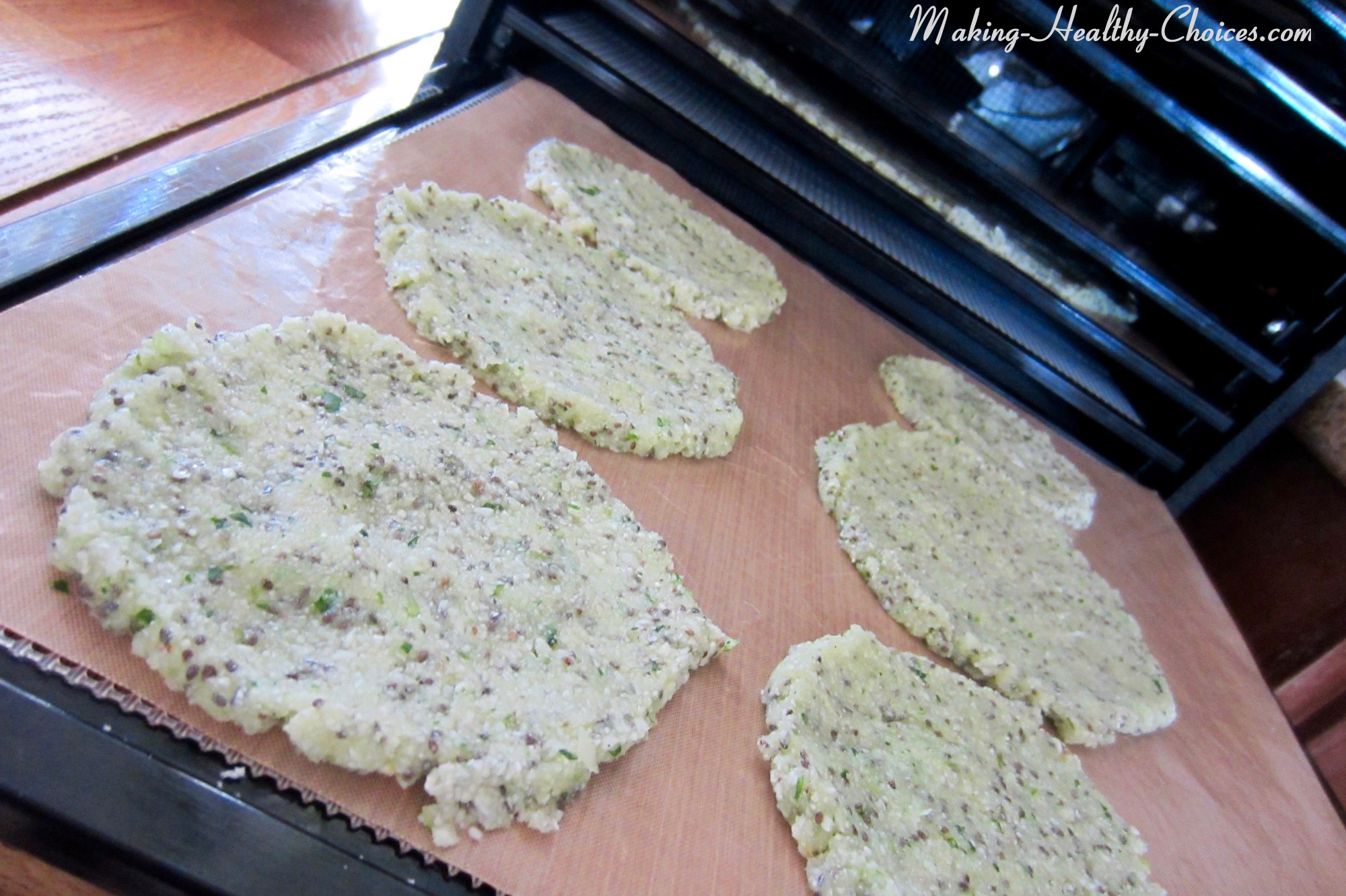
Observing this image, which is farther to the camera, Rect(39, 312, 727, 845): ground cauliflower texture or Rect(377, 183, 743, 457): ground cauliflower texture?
Rect(377, 183, 743, 457): ground cauliflower texture

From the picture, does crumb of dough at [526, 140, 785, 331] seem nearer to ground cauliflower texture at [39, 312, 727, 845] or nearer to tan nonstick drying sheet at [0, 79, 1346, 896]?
tan nonstick drying sheet at [0, 79, 1346, 896]

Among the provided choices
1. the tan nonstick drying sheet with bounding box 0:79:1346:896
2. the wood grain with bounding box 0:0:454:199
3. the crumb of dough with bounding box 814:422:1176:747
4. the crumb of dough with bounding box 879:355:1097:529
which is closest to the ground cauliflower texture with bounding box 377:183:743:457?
the tan nonstick drying sheet with bounding box 0:79:1346:896

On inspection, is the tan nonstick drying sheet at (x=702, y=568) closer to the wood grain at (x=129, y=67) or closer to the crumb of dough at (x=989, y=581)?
the crumb of dough at (x=989, y=581)

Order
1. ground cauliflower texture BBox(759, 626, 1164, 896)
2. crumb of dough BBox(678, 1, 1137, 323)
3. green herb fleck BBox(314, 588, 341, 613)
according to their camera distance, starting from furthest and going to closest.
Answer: crumb of dough BBox(678, 1, 1137, 323) < ground cauliflower texture BBox(759, 626, 1164, 896) < green herb fleck BBox(314, 588, 341, 613)

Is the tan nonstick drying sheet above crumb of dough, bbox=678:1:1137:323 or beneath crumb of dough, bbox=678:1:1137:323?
beneath

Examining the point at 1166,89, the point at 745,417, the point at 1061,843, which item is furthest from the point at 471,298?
the point at 1166,89

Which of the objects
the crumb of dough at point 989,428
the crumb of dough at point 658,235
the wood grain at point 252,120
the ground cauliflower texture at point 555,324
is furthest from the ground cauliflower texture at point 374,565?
the crumb of dough at point 989,428

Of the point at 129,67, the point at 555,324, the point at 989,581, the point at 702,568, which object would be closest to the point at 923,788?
the point at 702,568
